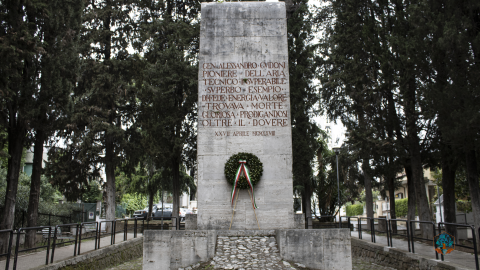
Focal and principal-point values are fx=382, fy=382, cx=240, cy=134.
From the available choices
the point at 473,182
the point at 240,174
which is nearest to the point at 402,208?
the point at 473,182

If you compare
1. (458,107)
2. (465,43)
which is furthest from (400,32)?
(458,107)

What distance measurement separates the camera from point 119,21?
821 inches

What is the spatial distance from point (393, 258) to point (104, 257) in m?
8.08

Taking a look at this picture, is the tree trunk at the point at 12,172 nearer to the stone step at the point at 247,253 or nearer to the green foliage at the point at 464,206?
the stone step at the point at 247,253

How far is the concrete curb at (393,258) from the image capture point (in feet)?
26.5

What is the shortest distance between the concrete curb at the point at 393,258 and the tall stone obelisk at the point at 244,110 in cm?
292

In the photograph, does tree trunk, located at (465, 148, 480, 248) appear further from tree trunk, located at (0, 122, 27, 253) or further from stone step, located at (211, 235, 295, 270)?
tree trunk, located at (0, 122, 27, 253)

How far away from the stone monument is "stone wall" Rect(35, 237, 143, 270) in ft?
8.50

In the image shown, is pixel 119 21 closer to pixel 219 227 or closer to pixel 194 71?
pixel 194 71

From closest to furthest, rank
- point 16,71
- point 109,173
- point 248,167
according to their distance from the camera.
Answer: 1. point 248,167
2. point 16,71
3. point 109,173

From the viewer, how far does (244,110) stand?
35.3ft

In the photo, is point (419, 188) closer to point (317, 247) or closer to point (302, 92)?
point (317, 247)

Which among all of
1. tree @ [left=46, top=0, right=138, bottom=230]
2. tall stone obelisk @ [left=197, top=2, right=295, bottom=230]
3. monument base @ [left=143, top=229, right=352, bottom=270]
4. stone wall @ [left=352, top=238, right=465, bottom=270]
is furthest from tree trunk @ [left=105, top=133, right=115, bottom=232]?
stone wall @ [left=352, top=238, right=465, bottom=270]

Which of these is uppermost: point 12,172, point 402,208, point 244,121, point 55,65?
point 55,65
